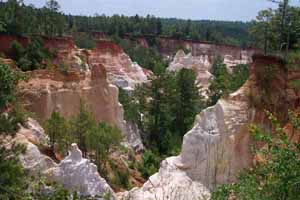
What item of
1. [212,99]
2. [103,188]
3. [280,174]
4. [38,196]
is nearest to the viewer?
[280,174]

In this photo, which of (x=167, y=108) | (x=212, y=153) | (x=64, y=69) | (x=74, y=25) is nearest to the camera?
(x=212, y=153)

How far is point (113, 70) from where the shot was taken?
43562 millimetres

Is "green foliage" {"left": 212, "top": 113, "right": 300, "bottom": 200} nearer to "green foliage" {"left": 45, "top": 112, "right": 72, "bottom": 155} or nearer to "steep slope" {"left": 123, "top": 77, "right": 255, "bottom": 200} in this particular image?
"steep slope" {"left": 123, "top": 77, "right": 255, "bottom": 200}

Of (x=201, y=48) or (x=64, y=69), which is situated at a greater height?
(x=64, y=69)

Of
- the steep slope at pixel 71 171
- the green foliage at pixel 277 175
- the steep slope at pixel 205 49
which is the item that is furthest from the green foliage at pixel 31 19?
the green foliage at pixel 277 175

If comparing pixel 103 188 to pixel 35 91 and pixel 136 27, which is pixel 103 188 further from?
pixel 136 27

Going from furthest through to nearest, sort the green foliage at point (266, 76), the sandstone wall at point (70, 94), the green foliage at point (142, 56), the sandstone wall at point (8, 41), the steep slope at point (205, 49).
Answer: the steep slope at point (205, 49)
the green foliage at point (142, 56)
the sandstone wall at point (8, 41)
the sandstone wall at point (70, 94)
the green foliage at point (266, 76)

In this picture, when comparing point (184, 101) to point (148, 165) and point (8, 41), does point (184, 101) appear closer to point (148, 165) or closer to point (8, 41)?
point (148, 165)

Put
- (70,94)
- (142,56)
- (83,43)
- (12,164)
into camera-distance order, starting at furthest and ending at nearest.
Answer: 1. (142,56)
2. (83,43)
3. (70,94)
4. (12,164)

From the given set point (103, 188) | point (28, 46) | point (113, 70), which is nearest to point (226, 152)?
point (103, 188)

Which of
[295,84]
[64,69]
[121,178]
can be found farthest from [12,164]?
[64,69]

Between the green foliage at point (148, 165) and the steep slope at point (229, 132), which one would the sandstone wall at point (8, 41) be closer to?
the green foliage at point (148, 165)

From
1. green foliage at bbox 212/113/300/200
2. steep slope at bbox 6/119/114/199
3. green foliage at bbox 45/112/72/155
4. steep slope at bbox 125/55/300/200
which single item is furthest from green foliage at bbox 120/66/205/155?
green foliage at bbox 212/113/300/200

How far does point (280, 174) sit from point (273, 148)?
54cm
